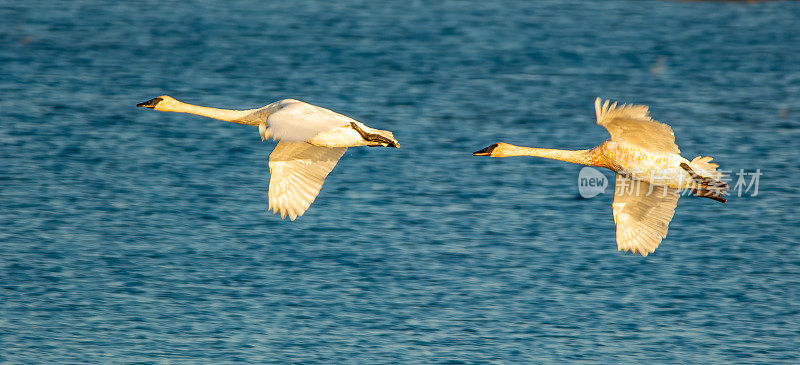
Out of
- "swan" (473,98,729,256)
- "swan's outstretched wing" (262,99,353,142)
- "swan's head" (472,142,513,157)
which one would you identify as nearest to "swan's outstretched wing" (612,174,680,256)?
"swan" (473,98,729,256)

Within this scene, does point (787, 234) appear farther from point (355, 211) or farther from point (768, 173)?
point (355, 211)

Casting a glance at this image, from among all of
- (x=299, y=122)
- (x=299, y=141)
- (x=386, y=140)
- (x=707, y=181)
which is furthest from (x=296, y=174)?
(x=707, y=181)

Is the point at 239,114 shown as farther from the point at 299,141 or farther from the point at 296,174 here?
the point at 299,141

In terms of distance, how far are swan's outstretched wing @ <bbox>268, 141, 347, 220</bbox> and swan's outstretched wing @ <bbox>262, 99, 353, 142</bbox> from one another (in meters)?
1.07

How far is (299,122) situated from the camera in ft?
38.7

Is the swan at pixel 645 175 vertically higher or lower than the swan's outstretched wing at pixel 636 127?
lower

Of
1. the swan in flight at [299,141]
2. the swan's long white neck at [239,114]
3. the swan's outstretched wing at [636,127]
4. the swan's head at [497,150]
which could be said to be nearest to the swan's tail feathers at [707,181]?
the swan's outstretched wing at [636,127]

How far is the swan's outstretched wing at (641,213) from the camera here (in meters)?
12.8

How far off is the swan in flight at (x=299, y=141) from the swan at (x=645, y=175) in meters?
1.33

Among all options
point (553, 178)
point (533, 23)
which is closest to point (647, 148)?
point (553, 178)

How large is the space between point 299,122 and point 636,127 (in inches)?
122

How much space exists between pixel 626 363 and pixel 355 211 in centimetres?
528

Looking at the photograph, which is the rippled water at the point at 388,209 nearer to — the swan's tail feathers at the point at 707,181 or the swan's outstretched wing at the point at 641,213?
the swan's outstretched wing at the point at 641,213

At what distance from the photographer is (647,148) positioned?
1273 cm
